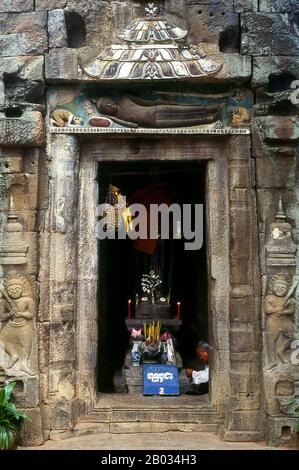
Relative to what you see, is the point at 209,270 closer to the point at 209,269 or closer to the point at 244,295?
the point at 209,269

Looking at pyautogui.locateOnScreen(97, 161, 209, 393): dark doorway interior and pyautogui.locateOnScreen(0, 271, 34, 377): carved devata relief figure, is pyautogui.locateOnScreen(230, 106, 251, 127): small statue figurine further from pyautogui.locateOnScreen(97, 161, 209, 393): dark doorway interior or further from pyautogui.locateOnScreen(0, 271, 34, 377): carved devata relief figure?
pyautogui.locateOnScreen(0, 271, 34, 377): carved devata relief figure

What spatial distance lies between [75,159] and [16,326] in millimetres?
2096

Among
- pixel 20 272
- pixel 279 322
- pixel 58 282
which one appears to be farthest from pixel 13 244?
pixel 279 322

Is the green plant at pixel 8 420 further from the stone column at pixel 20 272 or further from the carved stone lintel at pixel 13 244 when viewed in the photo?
the carved stone lintel at pixel 13 244

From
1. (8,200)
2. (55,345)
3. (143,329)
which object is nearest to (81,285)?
(55,345)

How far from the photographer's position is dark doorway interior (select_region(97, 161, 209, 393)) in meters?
9.05

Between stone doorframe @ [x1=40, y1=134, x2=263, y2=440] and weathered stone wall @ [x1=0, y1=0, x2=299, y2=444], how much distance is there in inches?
0.7

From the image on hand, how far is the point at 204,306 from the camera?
31.2 feet

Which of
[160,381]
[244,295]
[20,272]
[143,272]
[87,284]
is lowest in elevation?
[160,381]

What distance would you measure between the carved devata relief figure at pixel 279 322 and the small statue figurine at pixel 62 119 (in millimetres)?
3037

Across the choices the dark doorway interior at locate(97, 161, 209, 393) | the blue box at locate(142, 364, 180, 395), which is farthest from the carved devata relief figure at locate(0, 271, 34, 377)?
the dark doorway interior at locate(97, 161, 209, 393)

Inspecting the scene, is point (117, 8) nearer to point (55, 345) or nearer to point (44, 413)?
point (55, 345)

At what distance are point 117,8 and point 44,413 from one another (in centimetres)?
487

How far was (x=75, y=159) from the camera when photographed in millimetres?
7043
